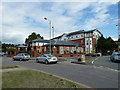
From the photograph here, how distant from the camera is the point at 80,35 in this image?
56.7m

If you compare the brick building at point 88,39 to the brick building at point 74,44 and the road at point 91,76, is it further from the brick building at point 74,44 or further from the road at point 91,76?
the road at point 91,76

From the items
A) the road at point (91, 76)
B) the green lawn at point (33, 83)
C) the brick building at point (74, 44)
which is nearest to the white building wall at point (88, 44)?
the brick building at point (74, 44)

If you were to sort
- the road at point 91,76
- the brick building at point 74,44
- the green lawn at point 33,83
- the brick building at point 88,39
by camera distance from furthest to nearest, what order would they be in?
the brick building at point 88,39 < the brick building at point 74,44 < the road at point 91,76 < the green lawn at point 33,83

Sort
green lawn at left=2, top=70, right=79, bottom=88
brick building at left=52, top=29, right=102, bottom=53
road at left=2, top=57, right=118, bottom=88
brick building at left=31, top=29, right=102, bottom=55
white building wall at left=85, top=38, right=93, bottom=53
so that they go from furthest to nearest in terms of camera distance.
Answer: brick building at left=52, top=29, right=102, bottom=53, white building wall at left=85, top=38, right=93, bottom=53, brick building at left=31, top=29, right=102, bottom=55, road at left=2, top=57, right=118, bottom=88, green lawn at left=2, top=70, right=79, bottom=88

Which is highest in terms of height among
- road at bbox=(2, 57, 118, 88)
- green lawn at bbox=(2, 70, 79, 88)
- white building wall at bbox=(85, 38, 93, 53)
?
white building wall at bbox=(85, 38, 93, 53)

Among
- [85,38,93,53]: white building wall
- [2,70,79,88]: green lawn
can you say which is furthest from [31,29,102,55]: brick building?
[2,70,79,88]: green lawn

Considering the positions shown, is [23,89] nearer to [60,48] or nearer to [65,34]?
[60,48]

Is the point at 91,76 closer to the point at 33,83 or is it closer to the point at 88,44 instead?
the point at 33,83

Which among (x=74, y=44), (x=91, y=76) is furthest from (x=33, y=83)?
(x=74, y=44)

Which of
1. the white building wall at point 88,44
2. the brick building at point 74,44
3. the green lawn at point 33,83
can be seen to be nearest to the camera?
the green lawn at point 33,83

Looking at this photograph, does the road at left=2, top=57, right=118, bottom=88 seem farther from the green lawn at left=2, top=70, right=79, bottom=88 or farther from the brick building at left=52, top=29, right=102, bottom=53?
the brick building at left=52, top=29, right=102, bottom=53

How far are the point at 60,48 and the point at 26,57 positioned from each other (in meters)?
17.3

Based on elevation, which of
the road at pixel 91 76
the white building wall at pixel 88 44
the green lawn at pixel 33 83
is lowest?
the road at pixel 91 76

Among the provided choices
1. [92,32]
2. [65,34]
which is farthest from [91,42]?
[65,34]
